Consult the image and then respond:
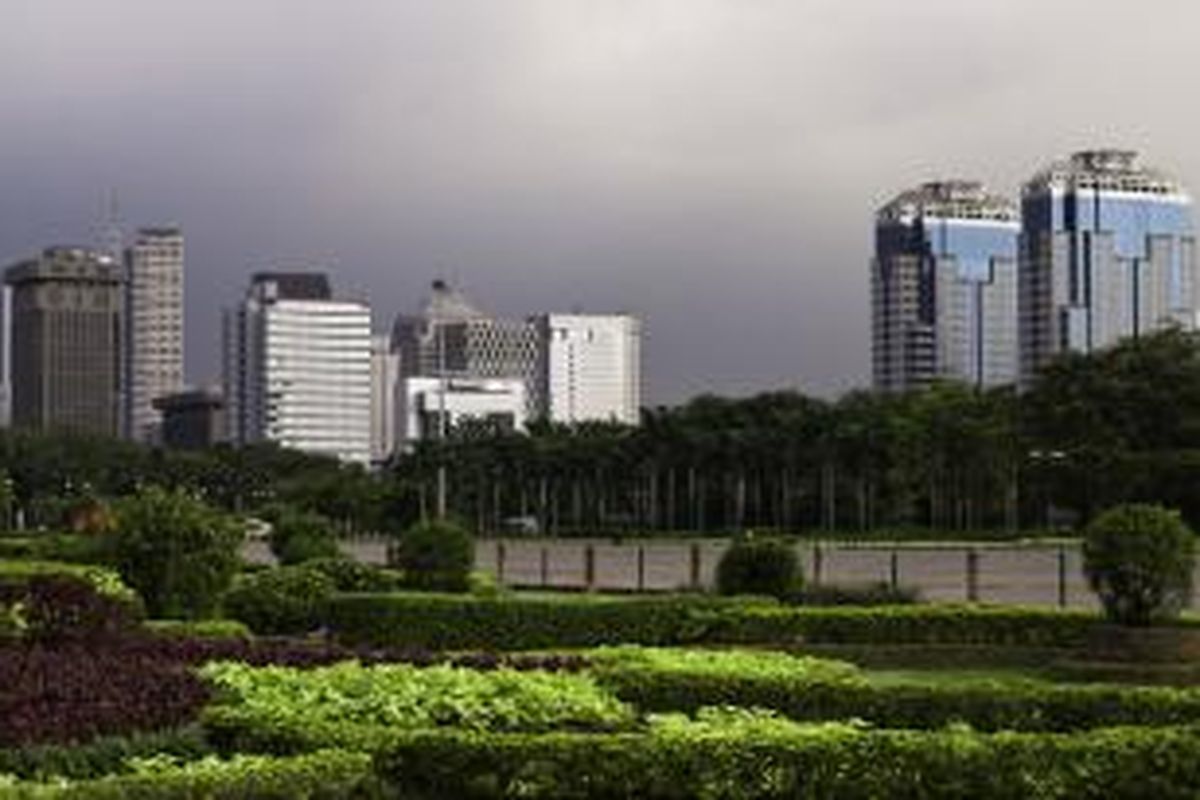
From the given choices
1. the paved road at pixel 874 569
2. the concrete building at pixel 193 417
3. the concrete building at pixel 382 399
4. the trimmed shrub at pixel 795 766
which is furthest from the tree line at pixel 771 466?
the concrete building at pixel 382 399

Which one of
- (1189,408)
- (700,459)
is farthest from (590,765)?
(700,459)

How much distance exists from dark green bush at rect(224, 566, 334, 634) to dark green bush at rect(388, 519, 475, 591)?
351 centimetres

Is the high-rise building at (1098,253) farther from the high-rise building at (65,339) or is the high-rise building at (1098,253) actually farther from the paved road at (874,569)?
the high-rise building at (65,339)

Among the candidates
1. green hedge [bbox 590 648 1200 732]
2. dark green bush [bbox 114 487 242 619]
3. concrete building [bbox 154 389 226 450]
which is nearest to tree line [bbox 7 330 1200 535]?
dark green bush [bbox 114 487 242 619]

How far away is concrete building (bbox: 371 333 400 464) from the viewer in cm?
19038

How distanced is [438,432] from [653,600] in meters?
97.1

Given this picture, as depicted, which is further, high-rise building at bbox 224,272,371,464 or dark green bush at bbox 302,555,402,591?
high-rise building at bbox 224,272,371,464

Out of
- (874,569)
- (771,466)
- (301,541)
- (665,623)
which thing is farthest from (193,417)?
(665,623)

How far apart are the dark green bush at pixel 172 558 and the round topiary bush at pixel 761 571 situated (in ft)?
23.6

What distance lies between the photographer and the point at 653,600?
24.8m

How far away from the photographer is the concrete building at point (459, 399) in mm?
150750

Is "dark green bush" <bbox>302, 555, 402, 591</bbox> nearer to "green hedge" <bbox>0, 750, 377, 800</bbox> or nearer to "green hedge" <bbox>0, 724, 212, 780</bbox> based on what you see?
"green hedge" <bbox>0, 724, 212, 780</bbox>

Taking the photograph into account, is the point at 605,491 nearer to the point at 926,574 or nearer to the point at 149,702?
the point at 926,574

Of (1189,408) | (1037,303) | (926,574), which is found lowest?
(926,574)
